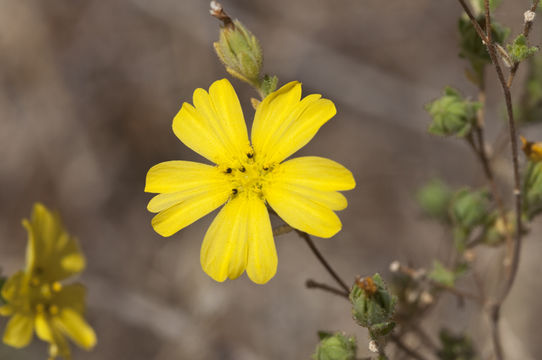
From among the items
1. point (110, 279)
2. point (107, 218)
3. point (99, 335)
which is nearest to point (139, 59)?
point (107, 218)

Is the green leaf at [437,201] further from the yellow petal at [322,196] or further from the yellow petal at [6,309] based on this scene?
the yellow petal at [6,309]

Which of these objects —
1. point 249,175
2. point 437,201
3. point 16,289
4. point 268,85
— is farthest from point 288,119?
point 437,201

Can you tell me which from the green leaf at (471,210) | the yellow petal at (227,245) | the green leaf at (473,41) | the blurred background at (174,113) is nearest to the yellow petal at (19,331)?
the yellow petal at (227,245)

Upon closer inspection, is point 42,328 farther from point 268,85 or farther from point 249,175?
point 268,85

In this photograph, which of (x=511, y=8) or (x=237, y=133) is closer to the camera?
(x=237, y=133)

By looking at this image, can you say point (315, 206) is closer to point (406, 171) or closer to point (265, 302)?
point (265, 302)

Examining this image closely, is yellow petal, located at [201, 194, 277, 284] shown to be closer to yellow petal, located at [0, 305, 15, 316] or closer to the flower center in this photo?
the flower center
